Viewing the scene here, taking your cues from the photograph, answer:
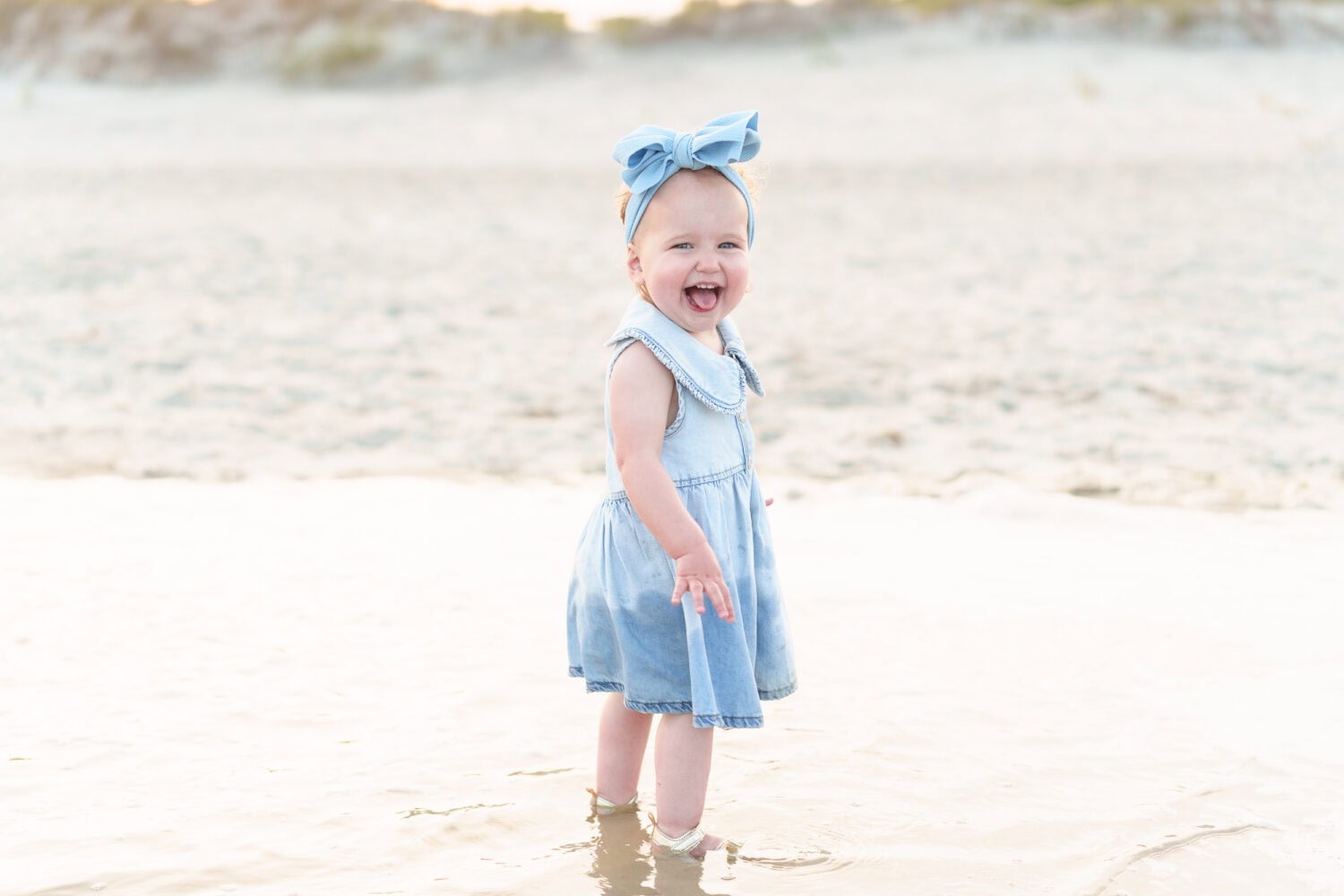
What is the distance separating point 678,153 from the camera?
225cm

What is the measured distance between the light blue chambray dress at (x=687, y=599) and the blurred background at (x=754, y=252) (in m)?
2.35

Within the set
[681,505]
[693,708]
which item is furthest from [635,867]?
[681,505]

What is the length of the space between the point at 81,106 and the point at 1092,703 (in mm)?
20224

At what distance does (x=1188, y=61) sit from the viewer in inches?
810

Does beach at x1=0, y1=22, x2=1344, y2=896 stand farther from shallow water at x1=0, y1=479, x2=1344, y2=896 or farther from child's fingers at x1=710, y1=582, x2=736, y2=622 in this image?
child's fingers at x1=710, y1=582, x2=736, y2=622

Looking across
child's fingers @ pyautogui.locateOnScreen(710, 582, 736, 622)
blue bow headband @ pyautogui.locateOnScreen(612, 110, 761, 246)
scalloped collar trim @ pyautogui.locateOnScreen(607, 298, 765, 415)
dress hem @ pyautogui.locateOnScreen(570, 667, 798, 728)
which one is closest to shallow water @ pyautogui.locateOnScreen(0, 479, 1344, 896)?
dress hem @ pyautogui.locateOnScreen(570, 667, 798, 728)

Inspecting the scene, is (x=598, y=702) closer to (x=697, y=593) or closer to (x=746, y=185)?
(x=697, y=593)

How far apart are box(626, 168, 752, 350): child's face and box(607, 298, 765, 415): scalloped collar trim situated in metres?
0.03

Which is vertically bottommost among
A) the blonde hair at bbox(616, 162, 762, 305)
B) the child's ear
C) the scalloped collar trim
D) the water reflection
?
the water reflection

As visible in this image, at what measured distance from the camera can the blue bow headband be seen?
2.24 m

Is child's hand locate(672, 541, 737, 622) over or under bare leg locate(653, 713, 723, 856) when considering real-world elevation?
over

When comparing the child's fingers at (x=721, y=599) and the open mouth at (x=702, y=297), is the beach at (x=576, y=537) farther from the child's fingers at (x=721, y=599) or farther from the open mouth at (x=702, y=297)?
the open mouth at (x=702, y=297)

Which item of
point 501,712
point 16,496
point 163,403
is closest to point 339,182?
point 163,403

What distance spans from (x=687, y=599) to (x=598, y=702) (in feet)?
2.55
